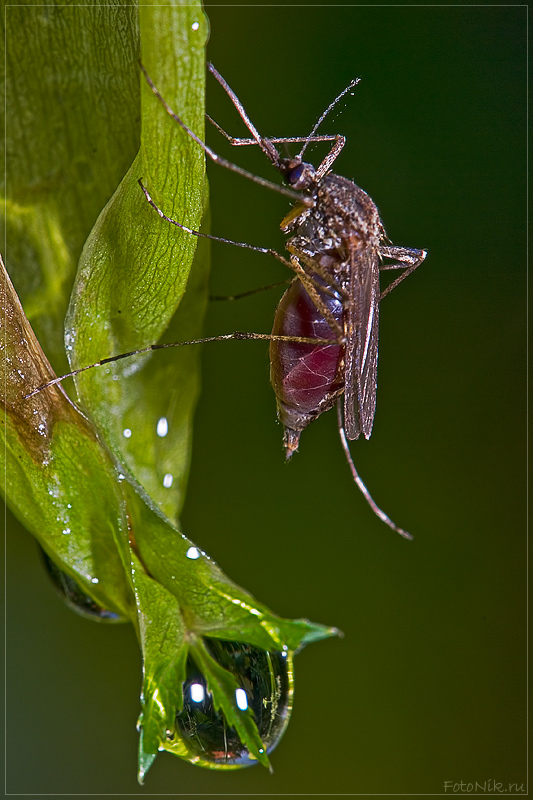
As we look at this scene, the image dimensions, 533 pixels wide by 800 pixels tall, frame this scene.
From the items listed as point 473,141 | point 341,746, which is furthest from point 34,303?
point 341,746

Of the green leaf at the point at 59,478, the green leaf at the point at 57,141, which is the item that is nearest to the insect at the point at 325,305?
the green leaf at the point at 57,141

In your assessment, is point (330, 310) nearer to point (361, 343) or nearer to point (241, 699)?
point (361, 343)

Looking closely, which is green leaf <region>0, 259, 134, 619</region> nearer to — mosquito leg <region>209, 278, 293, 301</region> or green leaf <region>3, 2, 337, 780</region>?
green leaf <region>3, 2, 337, 780</region>

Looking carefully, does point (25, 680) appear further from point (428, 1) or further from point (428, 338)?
point (428, 1)

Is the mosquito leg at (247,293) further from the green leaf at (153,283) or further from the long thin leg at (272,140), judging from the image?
the green leaf at (153,283)

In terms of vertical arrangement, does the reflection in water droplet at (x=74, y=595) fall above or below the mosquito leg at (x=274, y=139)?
below

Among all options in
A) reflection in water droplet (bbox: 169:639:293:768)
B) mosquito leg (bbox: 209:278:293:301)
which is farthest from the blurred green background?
reflection in water droplet (bbox: 169:639:293:768)
